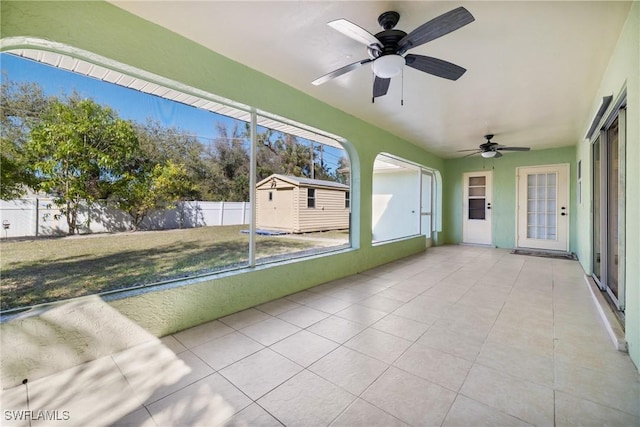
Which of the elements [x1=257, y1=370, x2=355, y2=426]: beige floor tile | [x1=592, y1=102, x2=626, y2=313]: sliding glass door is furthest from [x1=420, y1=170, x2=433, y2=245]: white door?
[x1=257, y1=370, x2=355, y2=426]: beige floor tile

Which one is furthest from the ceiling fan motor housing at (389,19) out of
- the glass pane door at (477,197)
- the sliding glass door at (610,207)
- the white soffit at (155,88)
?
the glass pane door at (477,197)

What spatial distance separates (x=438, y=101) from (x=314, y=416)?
12.7 ft

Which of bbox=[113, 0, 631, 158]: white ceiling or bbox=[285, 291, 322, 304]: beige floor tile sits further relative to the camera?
bbox=[285, 291, 322, 304]: beige floor tile

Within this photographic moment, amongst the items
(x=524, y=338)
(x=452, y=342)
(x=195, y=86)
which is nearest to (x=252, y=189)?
(x=195, y=86)

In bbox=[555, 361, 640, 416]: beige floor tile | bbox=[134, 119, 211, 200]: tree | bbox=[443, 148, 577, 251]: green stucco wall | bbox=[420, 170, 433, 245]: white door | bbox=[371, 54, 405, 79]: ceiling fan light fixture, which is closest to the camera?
bbox=[555, 361, 640, 416]: beige floor tile

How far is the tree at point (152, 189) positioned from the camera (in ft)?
8.39

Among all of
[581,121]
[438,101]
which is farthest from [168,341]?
[581,121]

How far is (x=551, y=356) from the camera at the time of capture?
2080mm

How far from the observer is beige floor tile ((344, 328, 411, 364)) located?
82.7 inches

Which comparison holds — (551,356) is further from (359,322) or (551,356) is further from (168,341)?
(168,341)

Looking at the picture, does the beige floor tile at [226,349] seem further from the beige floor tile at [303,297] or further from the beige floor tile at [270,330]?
the beige floor tile at [303,297]

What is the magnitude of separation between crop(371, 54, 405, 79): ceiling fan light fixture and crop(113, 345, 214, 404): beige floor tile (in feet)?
8.47

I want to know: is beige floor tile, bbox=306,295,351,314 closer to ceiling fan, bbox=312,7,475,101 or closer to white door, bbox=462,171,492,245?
ceiling fan, bbox=312,7,475,101

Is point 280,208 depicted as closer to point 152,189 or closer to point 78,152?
point 152,189
